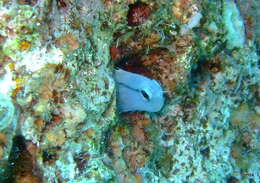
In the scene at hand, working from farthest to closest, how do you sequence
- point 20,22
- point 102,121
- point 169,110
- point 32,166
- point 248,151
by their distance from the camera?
point 248,151, point 169,110, point 102,121, point 32,166, point 20,22

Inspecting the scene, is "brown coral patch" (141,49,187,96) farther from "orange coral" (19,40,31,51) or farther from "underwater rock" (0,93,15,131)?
"underwater rock" (0,93,15,131)

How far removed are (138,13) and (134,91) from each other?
83 centimetres

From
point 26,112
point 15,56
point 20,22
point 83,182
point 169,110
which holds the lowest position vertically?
point 169,110

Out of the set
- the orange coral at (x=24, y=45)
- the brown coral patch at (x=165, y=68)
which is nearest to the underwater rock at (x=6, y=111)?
the orange coral at (x=24, y=45)

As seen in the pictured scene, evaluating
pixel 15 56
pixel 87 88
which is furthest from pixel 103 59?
pixel 15 56

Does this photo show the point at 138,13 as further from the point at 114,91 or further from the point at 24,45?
the point at 24,45

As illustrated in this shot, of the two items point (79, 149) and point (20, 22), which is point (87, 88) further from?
point (20, 22)

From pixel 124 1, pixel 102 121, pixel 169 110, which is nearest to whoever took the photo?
pixel 102 121

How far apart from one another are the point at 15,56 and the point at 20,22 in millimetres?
261

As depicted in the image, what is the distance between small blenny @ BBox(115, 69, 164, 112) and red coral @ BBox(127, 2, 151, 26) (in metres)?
0.54

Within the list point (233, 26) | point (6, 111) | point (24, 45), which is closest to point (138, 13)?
point (24, 45)

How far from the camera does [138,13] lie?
9.59 ft

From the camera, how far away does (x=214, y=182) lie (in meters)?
3.87

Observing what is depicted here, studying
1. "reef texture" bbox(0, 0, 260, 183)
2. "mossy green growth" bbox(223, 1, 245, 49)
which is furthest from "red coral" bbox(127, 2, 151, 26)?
"mossy green growth" bbox(223, 1, 245, 49)
